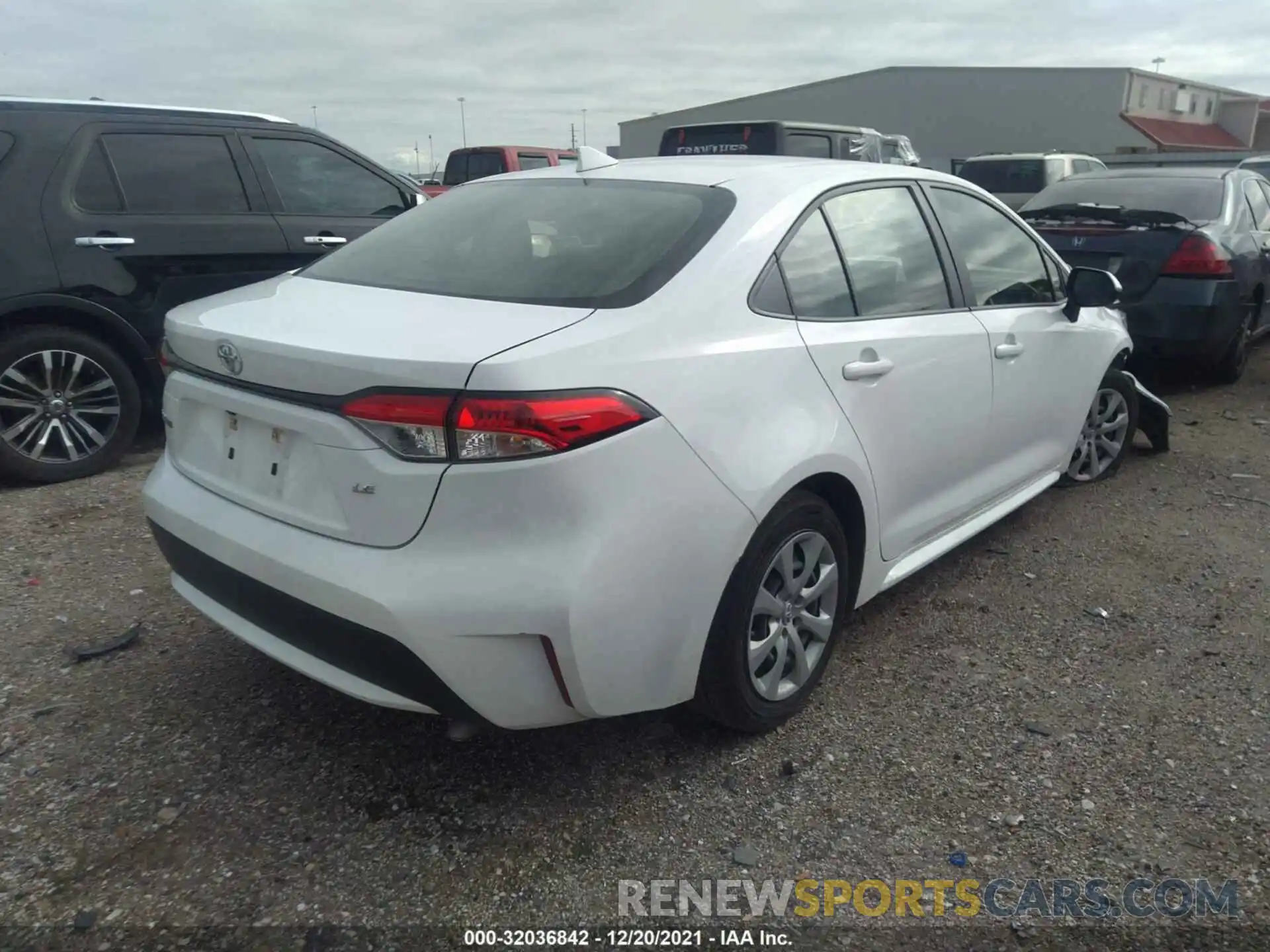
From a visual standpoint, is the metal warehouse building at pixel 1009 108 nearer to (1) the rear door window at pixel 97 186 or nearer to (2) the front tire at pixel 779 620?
(1) the rear door window at pixel 97 186

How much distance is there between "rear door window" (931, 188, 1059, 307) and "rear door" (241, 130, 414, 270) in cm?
340

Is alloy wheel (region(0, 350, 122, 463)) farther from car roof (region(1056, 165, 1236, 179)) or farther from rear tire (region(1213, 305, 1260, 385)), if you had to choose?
rear tire (region(1213, 305, 1260, 385))

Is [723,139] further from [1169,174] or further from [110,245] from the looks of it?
[110,245]

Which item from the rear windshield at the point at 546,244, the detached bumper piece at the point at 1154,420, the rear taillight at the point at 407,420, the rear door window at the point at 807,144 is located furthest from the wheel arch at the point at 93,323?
the rear door window at the point at 807,144

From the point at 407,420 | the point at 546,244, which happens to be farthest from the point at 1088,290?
the point at 407,420

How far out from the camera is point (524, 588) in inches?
82.7

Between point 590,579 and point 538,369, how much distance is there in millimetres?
456

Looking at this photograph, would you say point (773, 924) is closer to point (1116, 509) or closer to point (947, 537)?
point (947, 537)

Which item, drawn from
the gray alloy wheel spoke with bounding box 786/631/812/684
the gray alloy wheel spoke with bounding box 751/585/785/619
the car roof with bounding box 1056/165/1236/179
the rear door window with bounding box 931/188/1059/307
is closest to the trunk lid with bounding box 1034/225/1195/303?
the car roof with bounding box 1056/165/1236/179

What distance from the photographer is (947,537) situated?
3.51 m

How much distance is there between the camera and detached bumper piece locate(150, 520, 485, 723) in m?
2.18

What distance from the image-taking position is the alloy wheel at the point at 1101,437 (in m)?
4.87

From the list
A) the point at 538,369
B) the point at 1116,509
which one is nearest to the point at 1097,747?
the point at 538,369

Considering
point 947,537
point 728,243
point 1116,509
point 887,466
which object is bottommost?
point 1116,509
